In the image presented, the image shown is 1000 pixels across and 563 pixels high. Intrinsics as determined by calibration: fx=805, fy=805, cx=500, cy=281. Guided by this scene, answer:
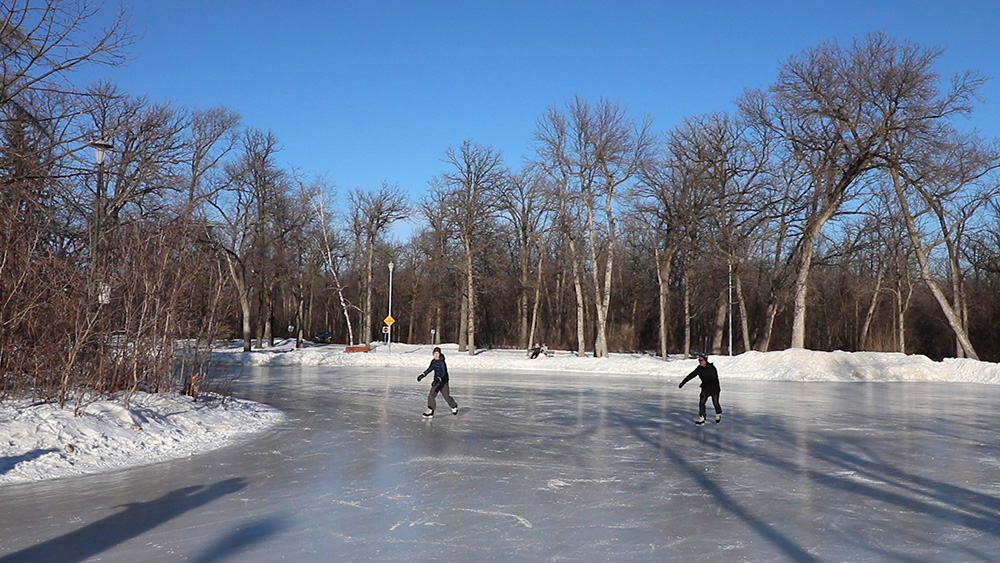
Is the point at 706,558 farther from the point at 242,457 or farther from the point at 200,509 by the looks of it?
the point at 242,457

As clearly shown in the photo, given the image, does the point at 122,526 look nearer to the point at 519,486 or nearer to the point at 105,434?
the point at 519,486

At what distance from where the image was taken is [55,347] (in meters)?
13.3

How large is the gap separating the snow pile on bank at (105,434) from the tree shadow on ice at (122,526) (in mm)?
2208

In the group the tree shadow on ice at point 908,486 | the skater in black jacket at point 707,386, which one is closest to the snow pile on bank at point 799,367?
the skater in black jacket at point 707,386

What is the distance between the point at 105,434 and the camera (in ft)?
40.8

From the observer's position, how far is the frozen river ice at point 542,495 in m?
7.49

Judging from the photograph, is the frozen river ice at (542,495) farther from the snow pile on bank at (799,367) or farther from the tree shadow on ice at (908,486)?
the snow pile on bank at (799,367)

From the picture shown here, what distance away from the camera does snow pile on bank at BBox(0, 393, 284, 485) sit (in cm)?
1088

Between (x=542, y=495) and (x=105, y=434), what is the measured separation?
7.07 m

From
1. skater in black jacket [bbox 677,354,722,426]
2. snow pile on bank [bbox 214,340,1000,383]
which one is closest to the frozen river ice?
skater in black jacket [bbox 677,354,722,426]

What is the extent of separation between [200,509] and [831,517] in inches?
276

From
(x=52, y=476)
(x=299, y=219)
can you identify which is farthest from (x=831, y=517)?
(x=299, y=219)

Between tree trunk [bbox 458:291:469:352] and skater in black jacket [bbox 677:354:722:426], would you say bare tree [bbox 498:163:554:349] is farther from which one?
skater in black jacket [bbox 677:354:722:426]

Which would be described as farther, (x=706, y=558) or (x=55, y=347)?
(x=55, y=347)
